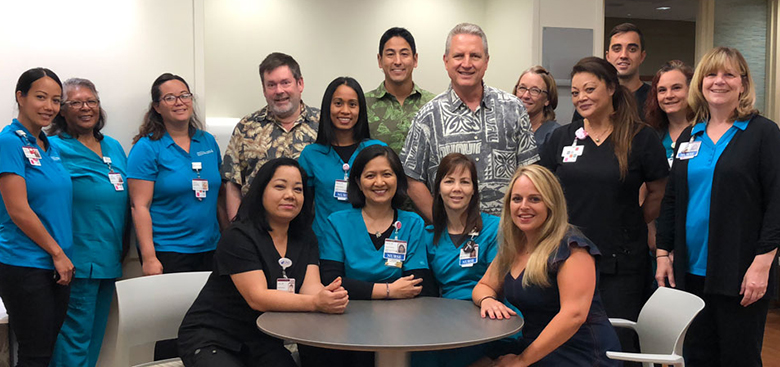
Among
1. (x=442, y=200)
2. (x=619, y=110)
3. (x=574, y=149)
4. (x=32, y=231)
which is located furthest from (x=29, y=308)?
(x=619, y=110)

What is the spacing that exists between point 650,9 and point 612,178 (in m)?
7.39

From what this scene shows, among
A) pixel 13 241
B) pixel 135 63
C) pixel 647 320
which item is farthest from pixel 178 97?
pixel 647 320

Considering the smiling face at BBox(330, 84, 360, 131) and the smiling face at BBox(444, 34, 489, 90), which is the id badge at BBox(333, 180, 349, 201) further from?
the smiling face at BBox(444, 34, 489, 90)

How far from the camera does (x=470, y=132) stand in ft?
10.7

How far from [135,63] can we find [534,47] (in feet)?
9.92

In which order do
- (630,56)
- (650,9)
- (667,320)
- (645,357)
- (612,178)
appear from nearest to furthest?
1. (645,357)
2. (667,320)
3. (612,178)
4. (630,56)
5. (650,9)

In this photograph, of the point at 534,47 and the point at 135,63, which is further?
the point at 534,47

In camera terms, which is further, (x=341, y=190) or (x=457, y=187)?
(x=341, y=190)

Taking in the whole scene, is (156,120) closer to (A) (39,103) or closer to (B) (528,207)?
(A) (39,103)

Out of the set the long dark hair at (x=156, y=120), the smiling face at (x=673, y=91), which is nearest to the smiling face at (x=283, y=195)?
the long dark hair at (x=156, y=120)

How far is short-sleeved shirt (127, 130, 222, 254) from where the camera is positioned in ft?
12.0

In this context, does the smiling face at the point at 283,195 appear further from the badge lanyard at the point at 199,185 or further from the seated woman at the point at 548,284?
the badge lanyard at the point at 199,185

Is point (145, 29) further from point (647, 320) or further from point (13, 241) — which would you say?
point (647, 320)

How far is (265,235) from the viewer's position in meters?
2.81
